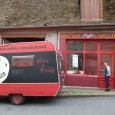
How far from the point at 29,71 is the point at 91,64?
19.8ft

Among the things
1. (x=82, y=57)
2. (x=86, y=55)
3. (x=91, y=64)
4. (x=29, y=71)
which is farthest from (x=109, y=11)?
(x=29, y=71)

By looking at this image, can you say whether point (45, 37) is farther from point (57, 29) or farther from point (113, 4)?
point (113, 4)

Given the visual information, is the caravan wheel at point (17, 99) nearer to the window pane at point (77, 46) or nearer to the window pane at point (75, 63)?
the window pane at point (75, 63)

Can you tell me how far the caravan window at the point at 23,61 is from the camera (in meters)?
14.6

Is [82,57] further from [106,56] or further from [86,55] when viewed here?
[106,56]

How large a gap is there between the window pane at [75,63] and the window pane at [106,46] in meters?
1.35

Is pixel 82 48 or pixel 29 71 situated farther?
pixel 82 48

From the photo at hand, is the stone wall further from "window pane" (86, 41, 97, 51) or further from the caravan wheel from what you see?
the caravan wheel

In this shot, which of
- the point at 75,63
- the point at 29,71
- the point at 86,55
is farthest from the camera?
the point at 75,63

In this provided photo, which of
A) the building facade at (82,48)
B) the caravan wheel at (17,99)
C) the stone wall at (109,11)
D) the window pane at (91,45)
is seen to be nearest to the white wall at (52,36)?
the building facade at (82,48)

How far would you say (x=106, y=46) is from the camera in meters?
19.4

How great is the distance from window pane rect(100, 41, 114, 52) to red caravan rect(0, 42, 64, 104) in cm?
547

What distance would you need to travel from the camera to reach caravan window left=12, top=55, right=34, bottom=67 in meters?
14.6

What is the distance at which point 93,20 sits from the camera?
20078 mm
